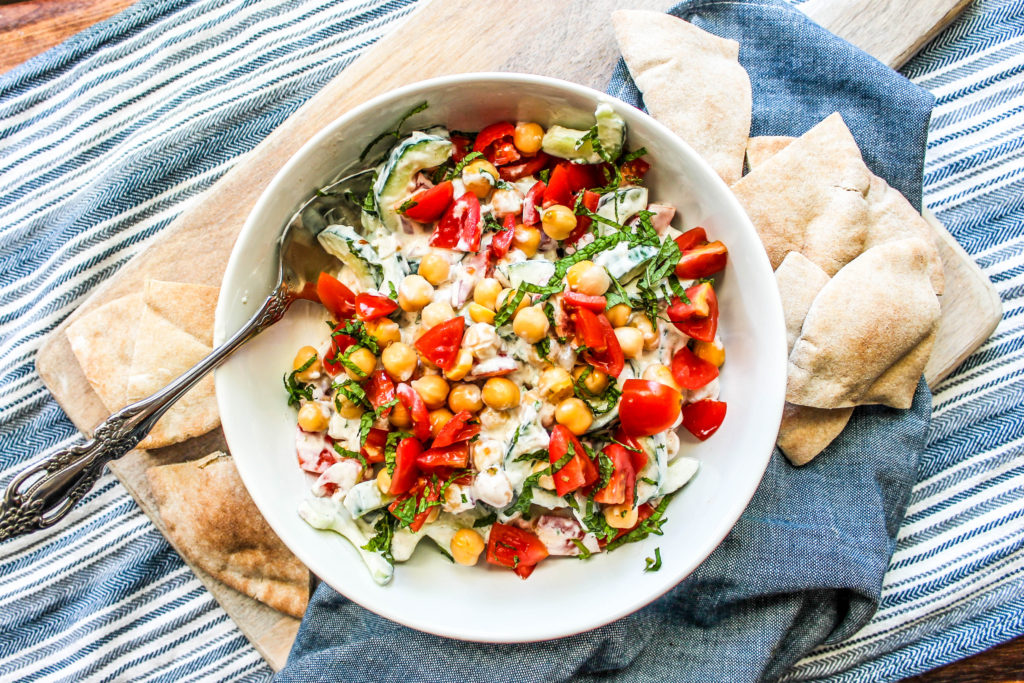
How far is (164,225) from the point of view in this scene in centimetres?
388

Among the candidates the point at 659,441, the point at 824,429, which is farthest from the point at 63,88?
the point at 824,429

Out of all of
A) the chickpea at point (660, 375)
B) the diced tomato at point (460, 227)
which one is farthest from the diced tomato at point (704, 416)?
the diced tomato at point (460, 227)

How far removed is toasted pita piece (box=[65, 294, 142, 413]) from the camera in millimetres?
3498

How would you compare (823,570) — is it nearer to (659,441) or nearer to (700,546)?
(700,546)

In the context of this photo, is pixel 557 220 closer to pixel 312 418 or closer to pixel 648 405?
pixel 648 405

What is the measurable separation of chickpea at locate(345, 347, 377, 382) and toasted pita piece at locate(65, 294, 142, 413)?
1236 mm

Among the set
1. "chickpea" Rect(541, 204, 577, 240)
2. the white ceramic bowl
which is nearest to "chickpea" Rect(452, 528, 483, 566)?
the white ceramic bowl

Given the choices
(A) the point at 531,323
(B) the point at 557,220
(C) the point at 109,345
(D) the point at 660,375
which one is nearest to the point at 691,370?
(D) the point at 660,375

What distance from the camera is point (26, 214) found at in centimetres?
397

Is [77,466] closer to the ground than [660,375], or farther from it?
farther from it

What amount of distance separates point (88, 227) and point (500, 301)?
2.38 meters

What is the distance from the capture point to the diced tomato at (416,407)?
2992 mm

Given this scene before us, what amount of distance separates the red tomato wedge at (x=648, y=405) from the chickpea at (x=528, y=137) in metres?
1.11

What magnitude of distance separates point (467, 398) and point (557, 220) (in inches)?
32.2
